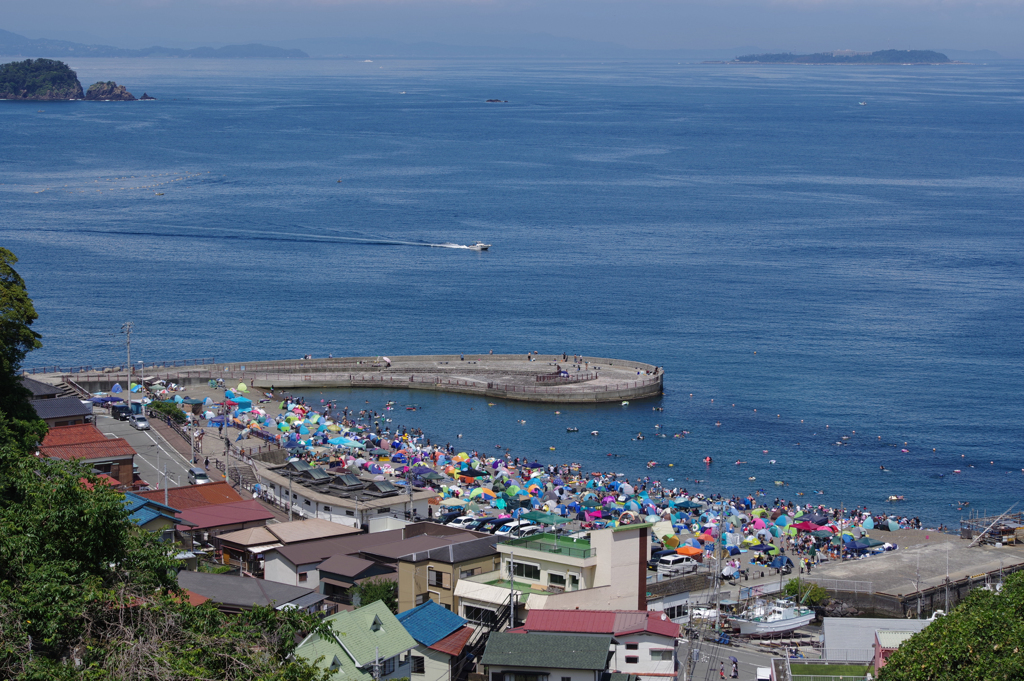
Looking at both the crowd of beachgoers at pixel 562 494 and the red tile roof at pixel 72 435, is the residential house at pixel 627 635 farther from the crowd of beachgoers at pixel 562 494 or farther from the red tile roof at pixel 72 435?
the red tile roof at pixel 72 435

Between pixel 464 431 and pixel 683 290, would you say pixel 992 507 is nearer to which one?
pixel 464 431

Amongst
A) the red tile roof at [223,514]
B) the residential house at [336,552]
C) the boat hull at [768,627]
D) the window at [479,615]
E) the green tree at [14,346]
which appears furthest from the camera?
the green tree at [14,346]

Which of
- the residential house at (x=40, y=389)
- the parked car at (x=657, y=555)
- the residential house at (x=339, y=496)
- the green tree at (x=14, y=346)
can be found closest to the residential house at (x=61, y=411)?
the residential house at (x=40, y=389)

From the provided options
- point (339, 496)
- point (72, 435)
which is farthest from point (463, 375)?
point (72, 435)

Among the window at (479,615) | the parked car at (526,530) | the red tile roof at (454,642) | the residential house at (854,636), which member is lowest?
the parked car at (526,530)

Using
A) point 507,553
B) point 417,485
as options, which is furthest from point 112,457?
point 507,553

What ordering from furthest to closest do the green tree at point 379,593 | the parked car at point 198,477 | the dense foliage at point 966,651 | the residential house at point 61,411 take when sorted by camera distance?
the residential house at point 61,411, the parked car at point 198,477, the green tree at point 379,593, the dense foliage at point 966,651

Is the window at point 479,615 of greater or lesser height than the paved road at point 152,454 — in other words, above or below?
above
